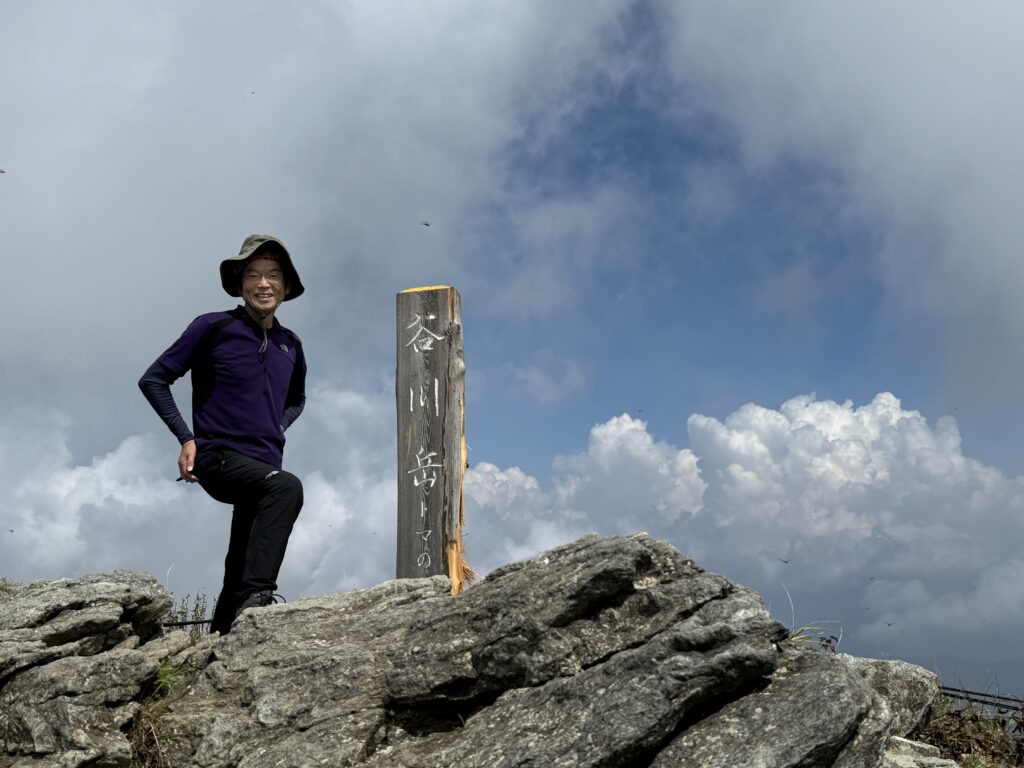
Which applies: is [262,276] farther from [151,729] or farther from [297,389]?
[151,729]

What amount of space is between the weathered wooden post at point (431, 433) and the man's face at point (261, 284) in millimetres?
2128

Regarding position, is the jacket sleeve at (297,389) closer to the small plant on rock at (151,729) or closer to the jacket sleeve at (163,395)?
the jacket sleeve at (163,395)

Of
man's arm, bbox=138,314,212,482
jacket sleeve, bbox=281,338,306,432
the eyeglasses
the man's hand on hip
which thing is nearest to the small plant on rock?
the man's hand on hip

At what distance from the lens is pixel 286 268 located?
9375 millimetres

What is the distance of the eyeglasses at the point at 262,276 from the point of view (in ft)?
30.1

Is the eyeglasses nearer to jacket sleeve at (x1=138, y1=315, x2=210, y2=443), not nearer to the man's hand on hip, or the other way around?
jacket sleeve at (x1=138, y1=315, x2=210, y2=443)

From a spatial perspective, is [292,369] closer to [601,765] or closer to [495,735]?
[495,735]

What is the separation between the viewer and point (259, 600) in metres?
8.44

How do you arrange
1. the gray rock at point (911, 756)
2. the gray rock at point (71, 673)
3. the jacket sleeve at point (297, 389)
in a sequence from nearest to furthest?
the gray rock at point (71, 673) < the gray rock at point (911, 756) < the jacket sleeve at point (297, 389)

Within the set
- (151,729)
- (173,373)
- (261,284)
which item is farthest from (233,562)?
(261,284)

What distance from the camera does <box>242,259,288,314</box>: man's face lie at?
9.15 metres

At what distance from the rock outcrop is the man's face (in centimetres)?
295

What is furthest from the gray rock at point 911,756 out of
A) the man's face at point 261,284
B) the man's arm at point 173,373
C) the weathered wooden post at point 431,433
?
the man's face at point 261,284

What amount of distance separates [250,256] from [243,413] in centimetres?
156
